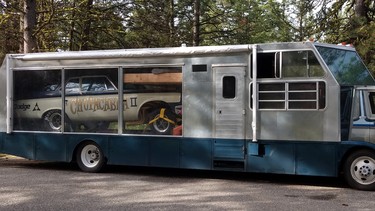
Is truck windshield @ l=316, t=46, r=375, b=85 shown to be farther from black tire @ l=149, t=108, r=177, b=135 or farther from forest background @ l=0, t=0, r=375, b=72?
forest background @ l=0, t=0, r=375, b=72

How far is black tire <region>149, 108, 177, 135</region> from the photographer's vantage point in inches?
401

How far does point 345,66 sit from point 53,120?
671 cm

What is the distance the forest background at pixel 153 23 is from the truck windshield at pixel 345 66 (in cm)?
513

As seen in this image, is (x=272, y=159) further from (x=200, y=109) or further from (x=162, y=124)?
(x=162, y=124)

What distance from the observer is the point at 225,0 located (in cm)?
2055

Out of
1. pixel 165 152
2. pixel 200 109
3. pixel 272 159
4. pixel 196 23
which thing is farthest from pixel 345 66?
pixel 196 23

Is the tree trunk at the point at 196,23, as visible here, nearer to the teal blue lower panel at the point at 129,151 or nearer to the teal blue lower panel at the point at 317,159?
the teal blue lower panel at the point at 129,151

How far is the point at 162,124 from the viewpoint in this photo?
10.3 metres

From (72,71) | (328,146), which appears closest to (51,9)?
(72,71)

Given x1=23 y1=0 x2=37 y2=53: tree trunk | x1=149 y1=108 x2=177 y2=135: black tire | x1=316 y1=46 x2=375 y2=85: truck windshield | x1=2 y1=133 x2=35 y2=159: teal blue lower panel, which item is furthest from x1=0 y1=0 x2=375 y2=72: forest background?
x1=149 y1=108 x2=177 y2=135: black tire

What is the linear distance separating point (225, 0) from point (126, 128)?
11.6 m

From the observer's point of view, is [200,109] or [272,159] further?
[200,109]

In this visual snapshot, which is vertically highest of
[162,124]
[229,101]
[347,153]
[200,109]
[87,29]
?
[87,29]

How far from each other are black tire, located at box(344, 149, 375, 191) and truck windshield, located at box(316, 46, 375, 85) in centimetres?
140
